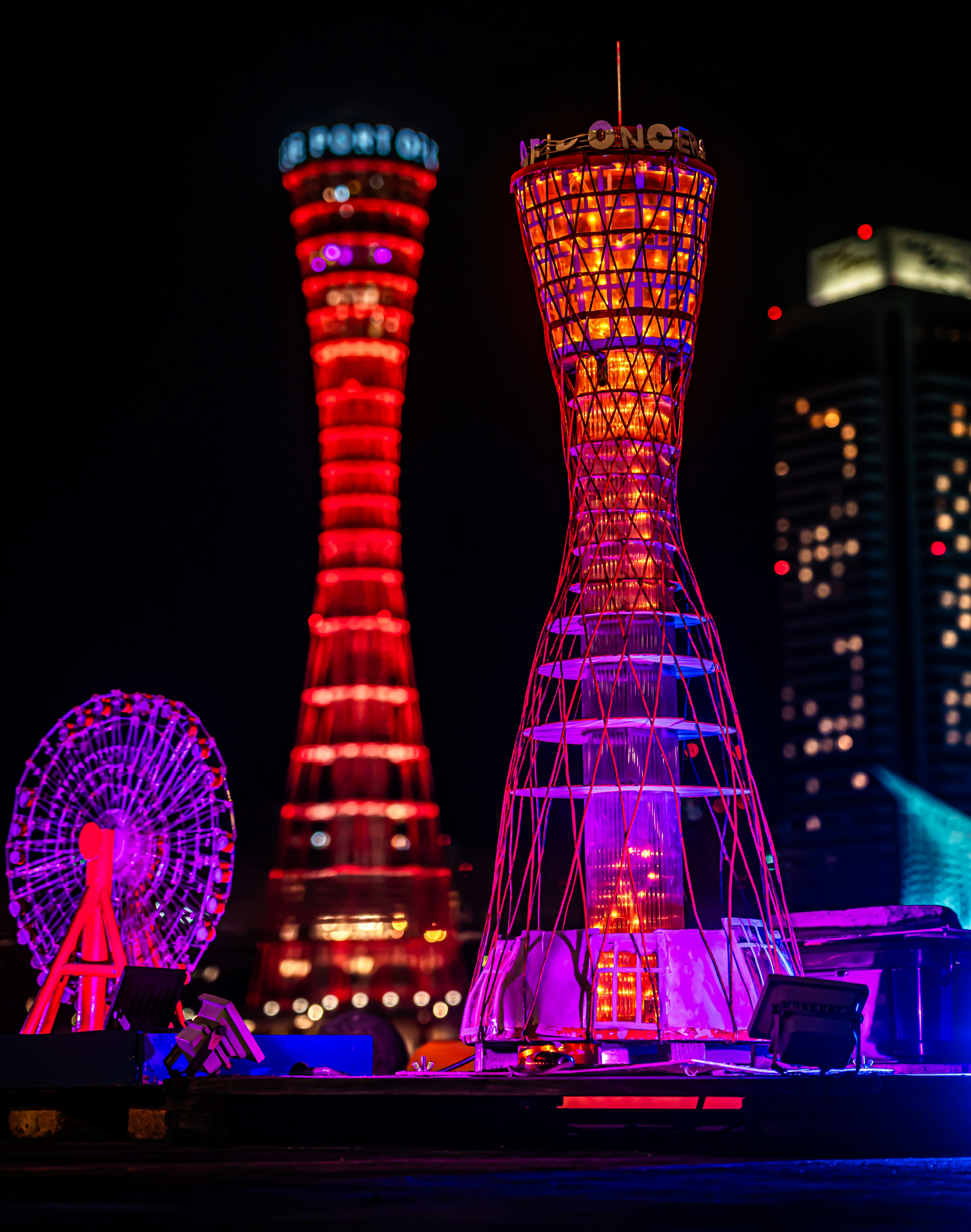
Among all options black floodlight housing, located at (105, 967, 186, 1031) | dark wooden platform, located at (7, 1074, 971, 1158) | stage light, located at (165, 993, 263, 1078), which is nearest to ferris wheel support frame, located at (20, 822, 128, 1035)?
black floodlight housing, located at (105, 967, 186, 1031)

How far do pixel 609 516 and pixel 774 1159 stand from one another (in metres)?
28.6

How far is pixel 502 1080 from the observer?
50.4m

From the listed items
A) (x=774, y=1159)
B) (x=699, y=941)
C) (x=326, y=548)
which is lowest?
(x=774, y=1159)

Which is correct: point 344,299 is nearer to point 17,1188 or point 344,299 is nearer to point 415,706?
point 415,706

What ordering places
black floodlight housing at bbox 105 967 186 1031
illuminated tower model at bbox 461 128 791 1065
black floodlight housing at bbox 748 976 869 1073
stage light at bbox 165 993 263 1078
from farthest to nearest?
illuminated tower model at bbox 461 128 791 1065
black floodlight housing at bbox 105 967 186 1031
stage light at bbox 165 993 263 1078
black floodlight housing at bbox 748 976 869 1073

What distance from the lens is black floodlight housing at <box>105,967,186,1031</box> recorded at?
200ft

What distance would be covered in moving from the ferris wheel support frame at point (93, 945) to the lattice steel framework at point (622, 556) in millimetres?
11962

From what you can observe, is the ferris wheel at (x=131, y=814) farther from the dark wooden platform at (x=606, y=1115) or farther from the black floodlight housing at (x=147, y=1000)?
the dark wooden platform at (x=606, y=1115)

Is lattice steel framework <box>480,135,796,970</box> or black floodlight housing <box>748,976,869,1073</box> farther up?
lattice steel framework <box>480,135,796,970</box>

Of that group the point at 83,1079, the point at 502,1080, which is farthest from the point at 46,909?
the point at 502,1080

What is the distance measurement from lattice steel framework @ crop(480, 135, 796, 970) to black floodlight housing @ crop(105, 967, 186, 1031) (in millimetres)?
10428

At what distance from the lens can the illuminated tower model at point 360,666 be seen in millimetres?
122812

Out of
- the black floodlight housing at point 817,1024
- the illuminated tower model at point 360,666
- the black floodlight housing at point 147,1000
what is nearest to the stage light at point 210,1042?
the black floodlight housing at point 147,1000

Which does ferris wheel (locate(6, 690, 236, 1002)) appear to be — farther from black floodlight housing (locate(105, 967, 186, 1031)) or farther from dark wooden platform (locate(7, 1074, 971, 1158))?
dark wooden platform (locate(7, 1074, 971, 1158))
